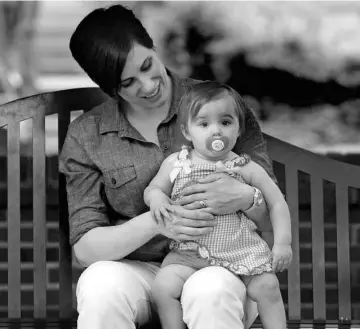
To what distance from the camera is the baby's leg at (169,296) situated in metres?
2.32

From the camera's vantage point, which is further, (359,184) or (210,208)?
(359,184)

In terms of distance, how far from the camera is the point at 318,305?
9.20 ft

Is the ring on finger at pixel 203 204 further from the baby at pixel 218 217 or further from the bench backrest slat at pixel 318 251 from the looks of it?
the bench backrest slat at pixel 318 251

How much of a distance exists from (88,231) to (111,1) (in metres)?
1.87

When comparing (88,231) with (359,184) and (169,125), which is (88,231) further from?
(359,184)

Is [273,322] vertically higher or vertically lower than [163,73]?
lower

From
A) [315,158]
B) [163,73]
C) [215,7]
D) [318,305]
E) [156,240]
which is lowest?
[318,305]

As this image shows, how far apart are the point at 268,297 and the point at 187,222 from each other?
28 centimetres

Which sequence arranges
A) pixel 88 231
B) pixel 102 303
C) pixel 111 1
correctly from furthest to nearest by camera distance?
pixel 111 1 → pixel 88 231 → pixel 102 303

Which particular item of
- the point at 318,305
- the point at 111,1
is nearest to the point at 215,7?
the point at 111,1

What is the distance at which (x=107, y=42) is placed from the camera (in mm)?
2492

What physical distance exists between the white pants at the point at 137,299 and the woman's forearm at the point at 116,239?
62 mm

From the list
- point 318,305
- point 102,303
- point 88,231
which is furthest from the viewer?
point 318,305

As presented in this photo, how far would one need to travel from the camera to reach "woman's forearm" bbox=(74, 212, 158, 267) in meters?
2.41
